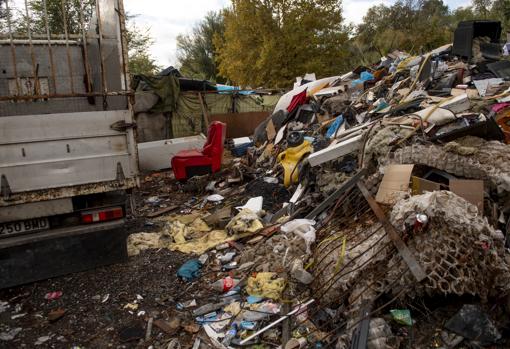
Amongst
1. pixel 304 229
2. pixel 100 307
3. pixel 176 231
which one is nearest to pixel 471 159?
pixel 304 229

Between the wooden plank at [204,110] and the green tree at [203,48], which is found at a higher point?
the green tree at [203,48]

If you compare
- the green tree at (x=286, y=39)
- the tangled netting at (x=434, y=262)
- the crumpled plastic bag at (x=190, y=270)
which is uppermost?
the green tree at (x=286, y=39)

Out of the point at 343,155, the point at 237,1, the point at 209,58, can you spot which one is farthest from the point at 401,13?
the point at 343,155

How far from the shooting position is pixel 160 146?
9.21 m

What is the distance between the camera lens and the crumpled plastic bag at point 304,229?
3.74m

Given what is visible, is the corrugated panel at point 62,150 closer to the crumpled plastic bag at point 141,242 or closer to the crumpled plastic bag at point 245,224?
the crumpled plastic bag at point 141,242

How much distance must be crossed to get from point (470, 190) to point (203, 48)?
2709cm

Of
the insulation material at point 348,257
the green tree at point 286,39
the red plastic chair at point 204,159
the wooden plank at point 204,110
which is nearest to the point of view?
the insulation material at point 348,257

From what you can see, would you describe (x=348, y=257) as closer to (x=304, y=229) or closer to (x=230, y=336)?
(x=304, y=229)

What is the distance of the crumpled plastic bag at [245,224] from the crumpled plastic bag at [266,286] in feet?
3.58

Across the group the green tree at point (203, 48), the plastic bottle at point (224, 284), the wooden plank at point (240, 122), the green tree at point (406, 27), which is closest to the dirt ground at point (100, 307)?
the plastic bottle at point (224, 284)

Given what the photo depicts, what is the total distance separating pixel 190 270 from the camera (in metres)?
3.85

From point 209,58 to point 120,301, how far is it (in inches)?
1032

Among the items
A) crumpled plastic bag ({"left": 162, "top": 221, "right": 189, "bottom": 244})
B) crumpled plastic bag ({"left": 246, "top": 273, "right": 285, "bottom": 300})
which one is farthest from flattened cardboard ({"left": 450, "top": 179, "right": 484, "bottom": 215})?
crumpled plastic bag ({"left": 162, "top": 221, "right": 189, "bottom": 244})
